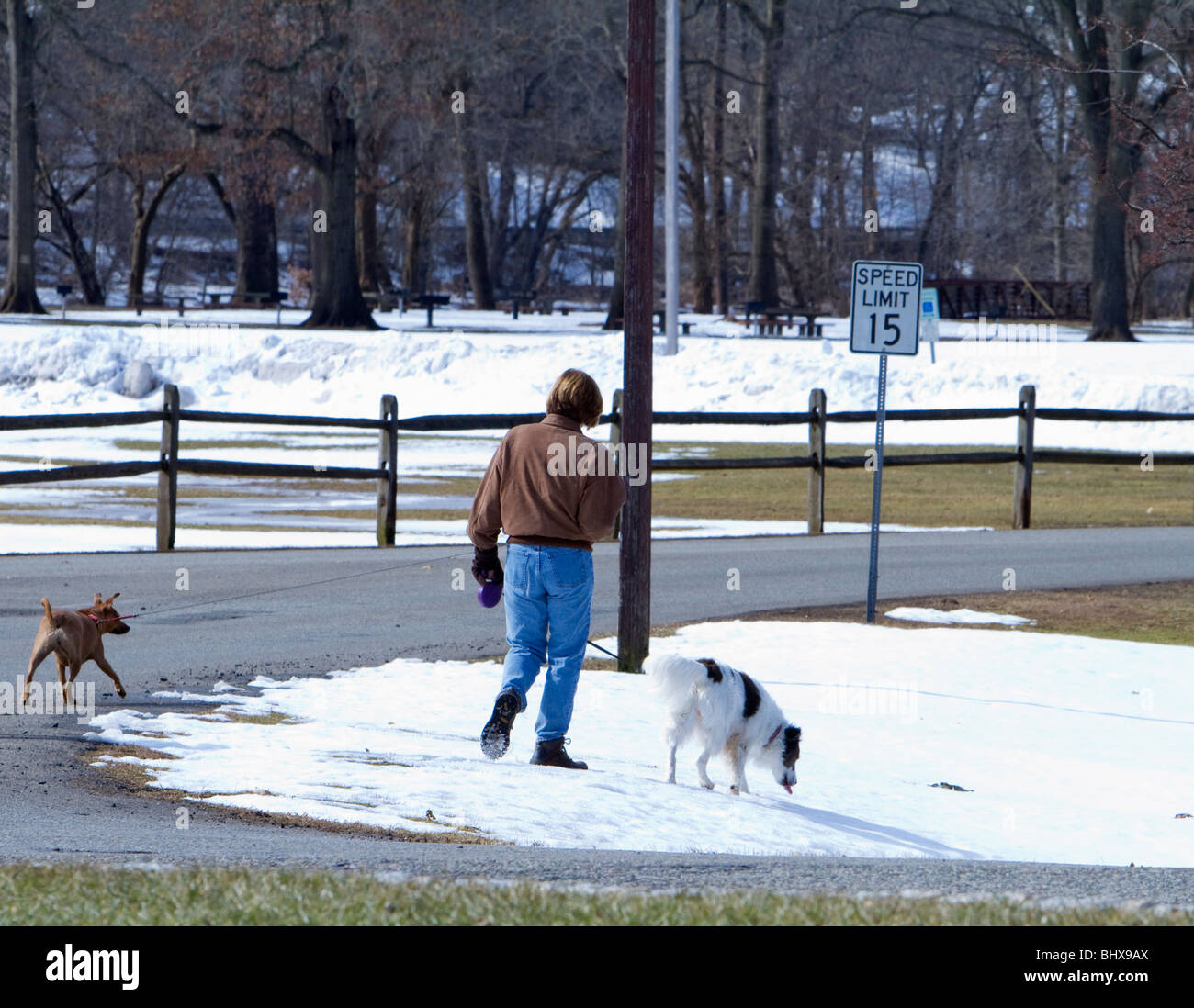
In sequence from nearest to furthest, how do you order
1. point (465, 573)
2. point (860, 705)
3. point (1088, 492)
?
point (860, 705) → point (465, 573) → point (1088, 492)

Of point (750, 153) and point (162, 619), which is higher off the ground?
point (750, 153)

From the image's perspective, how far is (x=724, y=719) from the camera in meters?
8.17

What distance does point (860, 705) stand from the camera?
1065 centimetres

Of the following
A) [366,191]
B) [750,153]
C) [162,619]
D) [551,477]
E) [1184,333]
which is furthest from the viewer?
[750,153]

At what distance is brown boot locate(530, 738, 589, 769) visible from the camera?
321 inches

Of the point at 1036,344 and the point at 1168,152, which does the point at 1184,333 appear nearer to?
the point at 1036,344

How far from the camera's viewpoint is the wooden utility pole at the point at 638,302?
10.8 metres

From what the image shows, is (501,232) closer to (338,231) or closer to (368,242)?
(368,242)

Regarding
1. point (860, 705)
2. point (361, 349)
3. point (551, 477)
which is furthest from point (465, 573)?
point (361, 349)

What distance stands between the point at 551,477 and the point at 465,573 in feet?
25.2

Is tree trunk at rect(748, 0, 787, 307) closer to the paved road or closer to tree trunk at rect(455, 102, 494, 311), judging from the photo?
tree trunk at rect(455, 102, 494, 311)

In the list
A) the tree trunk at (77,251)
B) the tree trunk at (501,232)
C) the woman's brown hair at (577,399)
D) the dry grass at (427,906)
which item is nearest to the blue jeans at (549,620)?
the woman's brown hair at (577,399)

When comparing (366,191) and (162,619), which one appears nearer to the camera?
(162,619)

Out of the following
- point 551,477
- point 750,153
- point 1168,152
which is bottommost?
point 551,477
